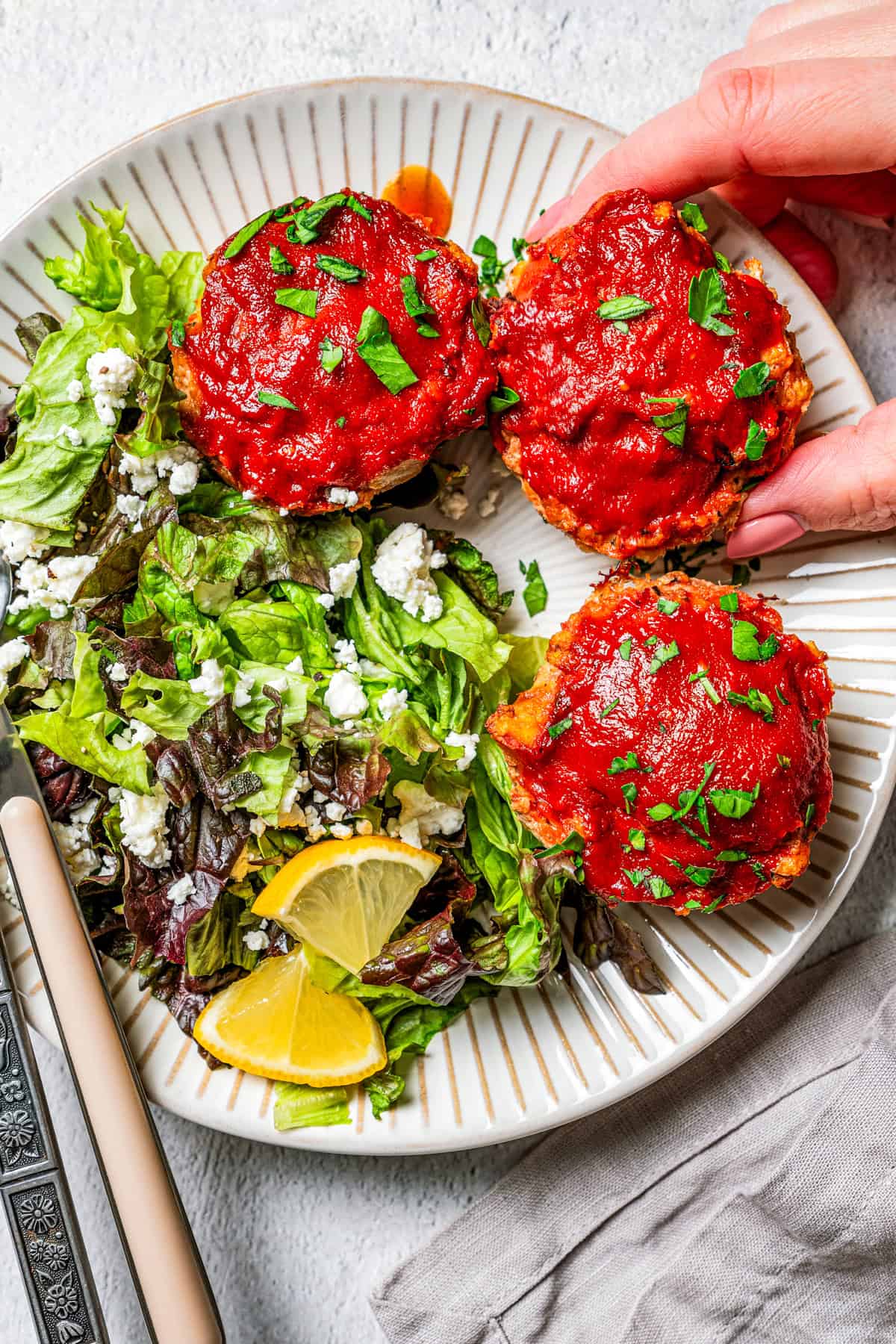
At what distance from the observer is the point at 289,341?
2.46 metres

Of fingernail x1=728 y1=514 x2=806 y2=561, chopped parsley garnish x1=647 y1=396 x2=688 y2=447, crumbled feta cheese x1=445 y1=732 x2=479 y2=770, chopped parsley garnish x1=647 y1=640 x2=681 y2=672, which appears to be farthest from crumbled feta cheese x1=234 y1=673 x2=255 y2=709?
fingernail x1=728 y1=514 x2=806 y2=561

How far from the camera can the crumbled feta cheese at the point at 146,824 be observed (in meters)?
2.60

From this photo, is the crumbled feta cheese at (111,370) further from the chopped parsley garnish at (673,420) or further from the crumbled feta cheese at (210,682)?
the chopped parsley garnish at (673,420)

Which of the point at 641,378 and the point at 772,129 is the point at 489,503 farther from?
the point at 772,129

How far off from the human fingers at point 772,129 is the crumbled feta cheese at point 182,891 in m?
2.09

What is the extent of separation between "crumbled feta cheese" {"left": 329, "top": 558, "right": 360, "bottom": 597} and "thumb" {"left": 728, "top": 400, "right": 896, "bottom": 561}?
1.01m

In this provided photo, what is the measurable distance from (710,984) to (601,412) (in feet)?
4.99

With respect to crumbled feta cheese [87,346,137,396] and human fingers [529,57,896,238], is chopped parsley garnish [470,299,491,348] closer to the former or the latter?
Result: human fingers [529,57,896,238]

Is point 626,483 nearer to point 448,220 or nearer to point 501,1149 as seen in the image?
point 448,220

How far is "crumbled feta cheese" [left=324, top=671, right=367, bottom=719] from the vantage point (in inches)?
102

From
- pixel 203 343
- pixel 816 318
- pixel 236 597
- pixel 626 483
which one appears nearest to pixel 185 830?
pixel 236 597

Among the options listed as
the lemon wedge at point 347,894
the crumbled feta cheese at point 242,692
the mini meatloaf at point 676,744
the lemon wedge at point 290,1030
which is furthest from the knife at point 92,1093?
the mini meatloaf at point 676,744

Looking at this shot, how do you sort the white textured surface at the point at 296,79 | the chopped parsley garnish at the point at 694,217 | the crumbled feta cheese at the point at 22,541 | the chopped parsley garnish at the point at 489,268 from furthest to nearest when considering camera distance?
the white textured surface at the point at 296,79, the chopped parsley garnish at the point at 489,268, the crumbled feta cheese at the point at 22,541, the chopped parsley garnish at the point at 694,217

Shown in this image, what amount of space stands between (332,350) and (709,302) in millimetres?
898
